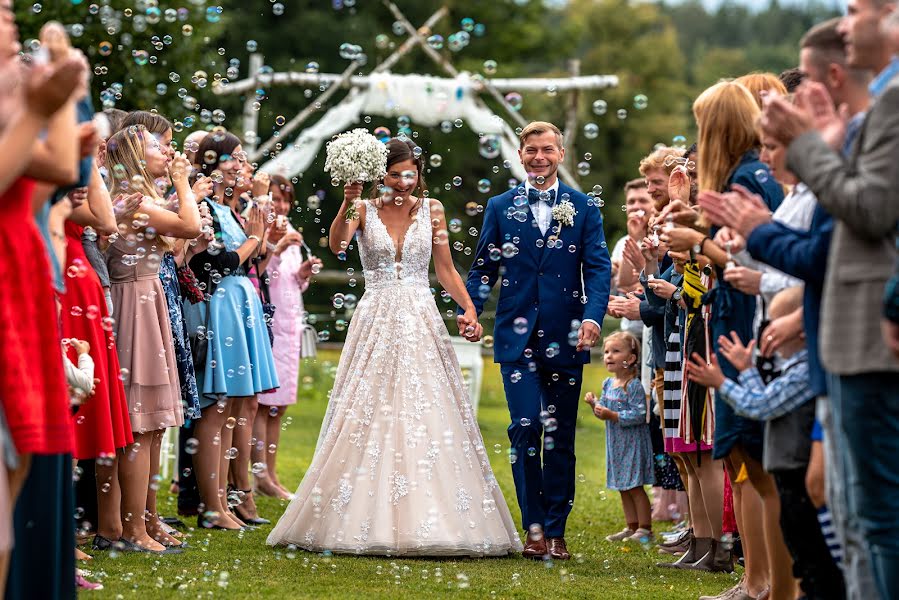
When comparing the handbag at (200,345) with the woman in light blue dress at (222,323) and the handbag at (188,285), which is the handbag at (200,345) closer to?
the woman in light blue dress at (222,323)

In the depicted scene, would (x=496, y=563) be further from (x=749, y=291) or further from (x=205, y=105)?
(x=205, y=105)

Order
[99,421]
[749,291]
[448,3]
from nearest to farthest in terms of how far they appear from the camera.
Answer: [749,291], [99,421], [448,3]

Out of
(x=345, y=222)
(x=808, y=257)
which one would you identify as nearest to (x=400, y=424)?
(x=345, y=222)

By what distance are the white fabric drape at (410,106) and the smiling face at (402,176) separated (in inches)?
343

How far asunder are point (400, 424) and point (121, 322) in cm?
159

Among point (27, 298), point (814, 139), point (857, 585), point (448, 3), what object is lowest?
point (857, 585)

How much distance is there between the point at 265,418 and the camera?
9562 millimetres

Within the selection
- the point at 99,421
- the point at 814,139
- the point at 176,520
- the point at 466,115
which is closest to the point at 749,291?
the point at 814,139

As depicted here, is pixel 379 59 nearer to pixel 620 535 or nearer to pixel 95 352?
pixel 620 535

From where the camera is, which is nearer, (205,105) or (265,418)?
(265,418)

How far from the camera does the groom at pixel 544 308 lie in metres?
7.12

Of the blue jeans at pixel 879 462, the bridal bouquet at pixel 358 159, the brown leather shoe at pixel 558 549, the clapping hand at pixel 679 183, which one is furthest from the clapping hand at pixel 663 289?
the blue jeans at pixel 879 462

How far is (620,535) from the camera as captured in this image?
8094mm

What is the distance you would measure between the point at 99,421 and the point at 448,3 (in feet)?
105
